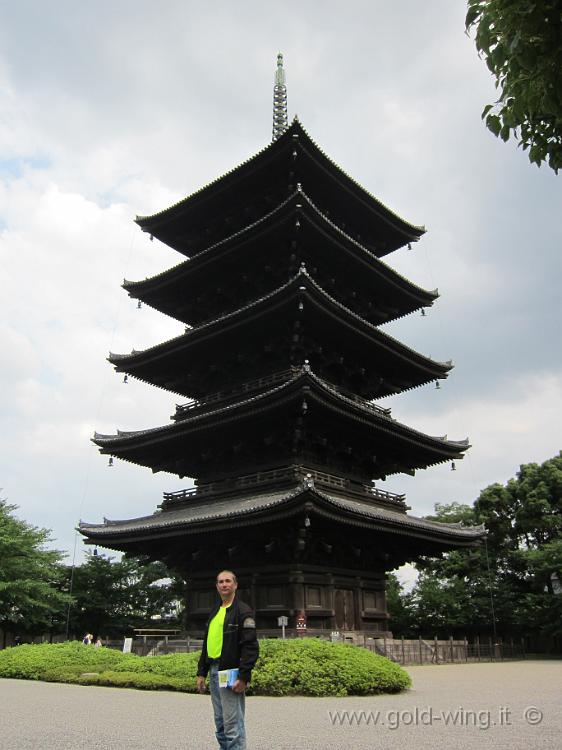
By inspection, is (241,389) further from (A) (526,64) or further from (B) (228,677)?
(A) (526,64)

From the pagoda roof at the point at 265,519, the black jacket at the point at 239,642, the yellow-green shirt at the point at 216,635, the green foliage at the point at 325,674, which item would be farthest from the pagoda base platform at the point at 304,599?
the black jacket at the point at 239,642

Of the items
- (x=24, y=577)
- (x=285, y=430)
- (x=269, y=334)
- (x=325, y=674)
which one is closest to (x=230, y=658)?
(x=325, y=674)

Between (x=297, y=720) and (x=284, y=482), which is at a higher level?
(x=284, y=482)

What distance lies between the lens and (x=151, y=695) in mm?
14406

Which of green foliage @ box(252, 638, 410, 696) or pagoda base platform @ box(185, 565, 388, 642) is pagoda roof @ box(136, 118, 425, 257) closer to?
pagoda base platform @ box(185, 565, 388, 642)

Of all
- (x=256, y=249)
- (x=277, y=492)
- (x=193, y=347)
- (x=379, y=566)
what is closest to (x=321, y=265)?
(x=256, y=249)

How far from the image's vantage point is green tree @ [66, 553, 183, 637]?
43.4 metres

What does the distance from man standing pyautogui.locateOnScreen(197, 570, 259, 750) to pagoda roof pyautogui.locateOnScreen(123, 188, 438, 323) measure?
19869 millimetres

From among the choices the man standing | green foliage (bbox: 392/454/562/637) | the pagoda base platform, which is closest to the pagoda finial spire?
the pagoda base platform

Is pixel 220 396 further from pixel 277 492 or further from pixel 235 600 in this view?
pixel 235 600

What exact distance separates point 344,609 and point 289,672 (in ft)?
32.4

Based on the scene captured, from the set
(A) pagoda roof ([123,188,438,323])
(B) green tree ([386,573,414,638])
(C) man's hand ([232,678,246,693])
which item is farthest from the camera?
(B) green tree ([386,573,414,638])

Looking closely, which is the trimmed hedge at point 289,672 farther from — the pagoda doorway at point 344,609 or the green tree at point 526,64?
the green tree at point 526,64

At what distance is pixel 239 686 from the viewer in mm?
5996
